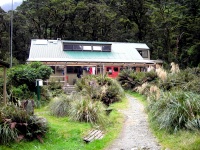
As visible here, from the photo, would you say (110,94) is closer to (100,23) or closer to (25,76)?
(25,76)

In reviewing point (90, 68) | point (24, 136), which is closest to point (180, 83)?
point (24, 136)

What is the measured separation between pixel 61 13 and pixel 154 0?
42.9 ft

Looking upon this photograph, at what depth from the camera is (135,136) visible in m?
7.09

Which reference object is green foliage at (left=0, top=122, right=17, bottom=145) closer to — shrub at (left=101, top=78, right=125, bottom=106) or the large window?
shrub at (left=101, top=78, right=125, bottom=106)

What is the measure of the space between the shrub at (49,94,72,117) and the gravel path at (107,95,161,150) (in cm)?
221

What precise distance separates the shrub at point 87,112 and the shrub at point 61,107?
579mm

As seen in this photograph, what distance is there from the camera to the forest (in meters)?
31.7

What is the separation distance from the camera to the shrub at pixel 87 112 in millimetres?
8459

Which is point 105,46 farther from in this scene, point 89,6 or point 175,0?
point 175,0

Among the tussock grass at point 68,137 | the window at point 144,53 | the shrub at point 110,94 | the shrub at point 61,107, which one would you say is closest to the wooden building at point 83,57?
the window at point 144,53

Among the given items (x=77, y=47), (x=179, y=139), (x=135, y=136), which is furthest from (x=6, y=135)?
(x=77, y=47)

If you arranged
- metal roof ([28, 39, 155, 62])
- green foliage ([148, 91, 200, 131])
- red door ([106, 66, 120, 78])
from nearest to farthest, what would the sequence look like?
green foliage ([148, 91, 200, 131]) → metal roof ([28, 39, 155, 62]) → red door ([106, 66, 120, 78])

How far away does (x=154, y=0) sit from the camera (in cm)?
3634

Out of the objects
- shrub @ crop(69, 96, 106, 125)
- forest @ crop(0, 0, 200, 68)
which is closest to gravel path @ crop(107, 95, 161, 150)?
shrub @ crop(69, 96, 106, 125)
